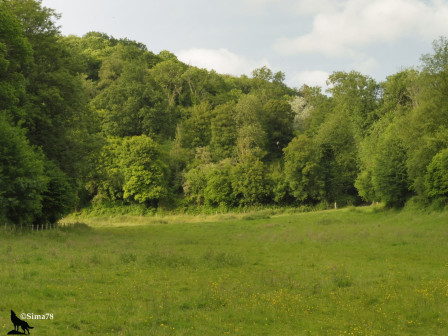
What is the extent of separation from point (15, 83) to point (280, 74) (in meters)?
81.6

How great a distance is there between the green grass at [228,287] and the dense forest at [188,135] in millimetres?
11221

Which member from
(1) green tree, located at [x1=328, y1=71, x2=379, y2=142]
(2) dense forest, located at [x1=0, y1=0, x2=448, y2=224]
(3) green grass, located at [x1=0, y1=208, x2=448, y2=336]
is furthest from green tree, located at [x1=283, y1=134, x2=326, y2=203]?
(3) green grass, located at [x1=0, y1=208, x2=448, y2=336]

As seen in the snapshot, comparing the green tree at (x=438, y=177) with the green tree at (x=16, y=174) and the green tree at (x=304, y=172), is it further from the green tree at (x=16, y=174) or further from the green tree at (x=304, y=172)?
the green tree at (x=16, y=174)

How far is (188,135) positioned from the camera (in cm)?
8319

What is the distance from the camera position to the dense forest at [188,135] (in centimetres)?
3497

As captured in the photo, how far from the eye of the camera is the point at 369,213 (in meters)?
51.6

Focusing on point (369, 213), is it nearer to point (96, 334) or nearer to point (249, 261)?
point (249, 261)

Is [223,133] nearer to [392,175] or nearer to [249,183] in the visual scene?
[249,183]

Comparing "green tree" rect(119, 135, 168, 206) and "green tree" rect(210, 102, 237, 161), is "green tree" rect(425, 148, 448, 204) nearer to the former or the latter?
"green tree" rect(210, 102, 237, 161)

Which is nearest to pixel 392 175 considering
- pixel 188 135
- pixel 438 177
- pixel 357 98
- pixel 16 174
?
pixel 438 177

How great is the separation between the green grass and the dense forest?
36.8ft

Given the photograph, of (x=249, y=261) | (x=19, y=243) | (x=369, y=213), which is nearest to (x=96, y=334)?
(x=249, y=261)

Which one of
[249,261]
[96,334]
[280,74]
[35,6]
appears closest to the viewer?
[96,334]

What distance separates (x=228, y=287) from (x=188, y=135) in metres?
68.3
